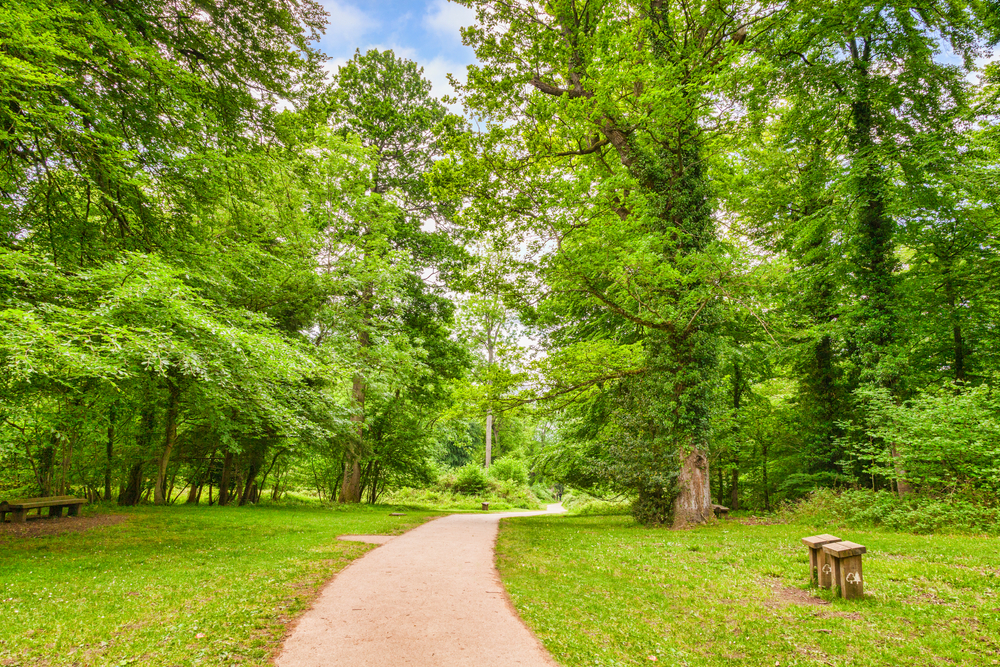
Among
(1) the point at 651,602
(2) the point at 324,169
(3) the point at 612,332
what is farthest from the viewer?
(2) the point at 324,169

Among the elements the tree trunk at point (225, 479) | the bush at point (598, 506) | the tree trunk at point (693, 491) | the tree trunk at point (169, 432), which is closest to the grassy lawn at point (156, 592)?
the tree trunk at point (169, 432)

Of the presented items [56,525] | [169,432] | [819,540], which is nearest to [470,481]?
[169,432]

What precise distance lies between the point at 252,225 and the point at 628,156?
11.6 m

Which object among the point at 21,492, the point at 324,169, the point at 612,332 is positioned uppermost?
the point at 324,169

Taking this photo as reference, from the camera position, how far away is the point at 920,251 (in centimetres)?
1349

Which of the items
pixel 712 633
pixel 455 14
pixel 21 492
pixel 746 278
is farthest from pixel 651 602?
pixel 21 492

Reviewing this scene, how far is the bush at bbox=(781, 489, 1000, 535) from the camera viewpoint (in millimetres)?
9156

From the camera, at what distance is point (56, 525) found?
36.0 ft

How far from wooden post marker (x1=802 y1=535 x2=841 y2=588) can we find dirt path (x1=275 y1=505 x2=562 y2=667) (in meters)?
4.06

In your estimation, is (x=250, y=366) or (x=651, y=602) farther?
(x=250, y=366)

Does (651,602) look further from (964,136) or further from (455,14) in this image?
(455,14)

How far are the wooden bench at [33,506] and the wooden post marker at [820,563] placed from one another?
17241 millimetres

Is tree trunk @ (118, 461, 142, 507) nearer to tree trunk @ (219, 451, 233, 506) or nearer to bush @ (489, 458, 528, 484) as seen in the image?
tree trunk @ (219, 451, 233, 506)

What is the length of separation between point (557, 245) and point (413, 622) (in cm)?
959
